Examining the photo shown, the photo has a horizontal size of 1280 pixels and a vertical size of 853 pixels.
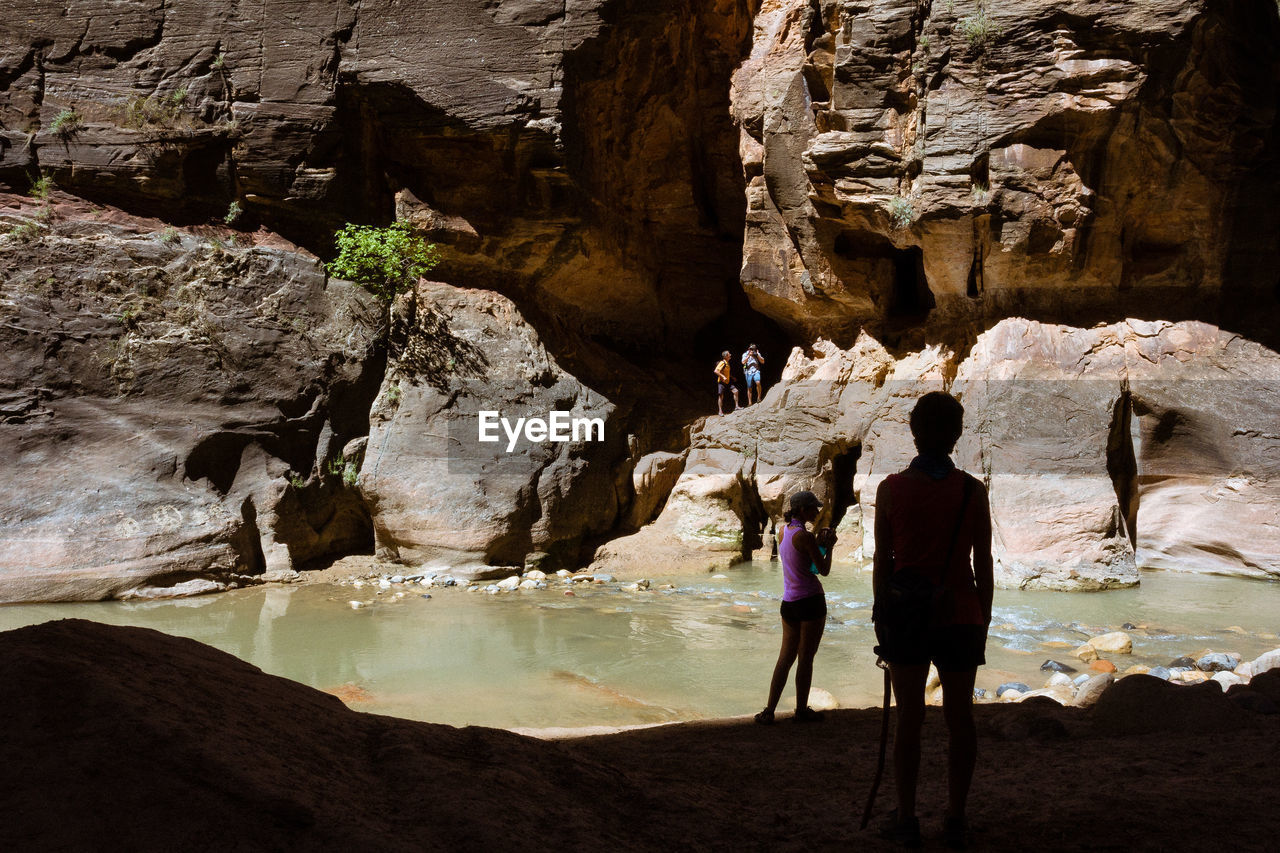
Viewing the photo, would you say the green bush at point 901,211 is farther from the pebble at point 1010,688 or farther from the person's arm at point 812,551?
the person's arm at point 812,551

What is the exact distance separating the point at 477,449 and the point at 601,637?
4.54 metres

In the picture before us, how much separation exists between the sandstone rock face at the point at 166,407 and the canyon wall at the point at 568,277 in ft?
0.15

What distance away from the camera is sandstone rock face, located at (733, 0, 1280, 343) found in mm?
11211

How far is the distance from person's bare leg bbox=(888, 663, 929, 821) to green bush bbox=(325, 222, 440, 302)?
11.9m

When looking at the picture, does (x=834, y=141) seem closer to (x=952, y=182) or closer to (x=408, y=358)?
(x=952, y=182)

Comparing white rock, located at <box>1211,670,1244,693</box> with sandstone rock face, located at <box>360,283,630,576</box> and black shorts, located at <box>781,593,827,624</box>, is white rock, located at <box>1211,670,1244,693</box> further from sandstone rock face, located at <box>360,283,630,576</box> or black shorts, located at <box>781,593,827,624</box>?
sandstone rock face, located at <box>360,283,630,576</box>

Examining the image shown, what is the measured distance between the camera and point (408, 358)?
13.1 meters

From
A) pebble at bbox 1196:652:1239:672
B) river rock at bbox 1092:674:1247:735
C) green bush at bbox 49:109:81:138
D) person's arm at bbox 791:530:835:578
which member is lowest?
pebble at bbox 1196:652:1239:672

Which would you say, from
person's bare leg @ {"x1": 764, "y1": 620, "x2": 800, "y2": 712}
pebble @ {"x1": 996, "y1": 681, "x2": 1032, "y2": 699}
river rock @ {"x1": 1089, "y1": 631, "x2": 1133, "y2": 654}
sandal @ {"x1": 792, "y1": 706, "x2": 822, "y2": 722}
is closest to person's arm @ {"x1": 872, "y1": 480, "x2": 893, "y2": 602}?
person's bare leg @ {"x1": 764, "y1": 620, "x2": 800, "y2": 712}

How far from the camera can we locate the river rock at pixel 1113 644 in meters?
7.80

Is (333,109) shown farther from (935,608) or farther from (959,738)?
(959,738)

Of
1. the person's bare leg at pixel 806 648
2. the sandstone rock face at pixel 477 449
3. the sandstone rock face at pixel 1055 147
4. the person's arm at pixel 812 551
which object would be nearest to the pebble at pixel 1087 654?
the person's bare leg at pixel 806 648

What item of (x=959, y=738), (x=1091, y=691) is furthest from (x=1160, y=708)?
(x=959, y=738)

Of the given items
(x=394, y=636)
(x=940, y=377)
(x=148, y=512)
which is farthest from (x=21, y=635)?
(x=940, y=377)
